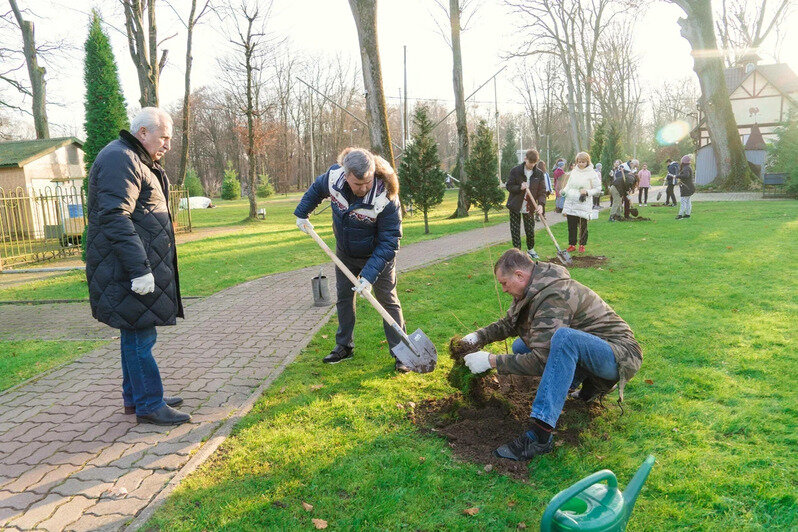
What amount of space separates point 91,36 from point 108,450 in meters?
11.9

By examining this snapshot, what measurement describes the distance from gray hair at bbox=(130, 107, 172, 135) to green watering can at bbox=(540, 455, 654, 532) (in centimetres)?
342

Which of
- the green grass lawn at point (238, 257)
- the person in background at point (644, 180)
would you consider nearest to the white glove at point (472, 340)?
the green grass lawn at point (238, 257)

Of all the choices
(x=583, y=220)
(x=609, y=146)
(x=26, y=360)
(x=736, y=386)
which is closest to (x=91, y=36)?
(x=26, y=360)

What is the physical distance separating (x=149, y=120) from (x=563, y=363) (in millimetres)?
Result: 3218

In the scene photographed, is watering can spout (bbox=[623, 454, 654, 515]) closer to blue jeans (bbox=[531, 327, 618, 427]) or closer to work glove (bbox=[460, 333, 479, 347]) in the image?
blue jeans (bbox=[531, 327, 618, 427])

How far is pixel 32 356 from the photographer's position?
5.68 metres

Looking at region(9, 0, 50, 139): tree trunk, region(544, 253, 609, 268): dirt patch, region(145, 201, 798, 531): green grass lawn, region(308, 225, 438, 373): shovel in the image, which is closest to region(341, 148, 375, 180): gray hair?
region(308, 225, 438, 373): shovel

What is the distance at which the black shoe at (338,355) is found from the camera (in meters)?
5.10

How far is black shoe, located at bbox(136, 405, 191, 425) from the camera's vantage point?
387cm

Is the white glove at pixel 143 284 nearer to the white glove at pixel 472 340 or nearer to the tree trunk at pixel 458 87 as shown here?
the white glove at pixel 472 340

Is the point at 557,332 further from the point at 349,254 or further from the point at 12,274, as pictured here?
the point at 12,274

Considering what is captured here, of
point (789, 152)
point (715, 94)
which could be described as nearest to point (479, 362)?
point (789, 152)

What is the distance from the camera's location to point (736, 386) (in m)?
4.09

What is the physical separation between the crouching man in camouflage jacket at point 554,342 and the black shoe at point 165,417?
2311 mm
